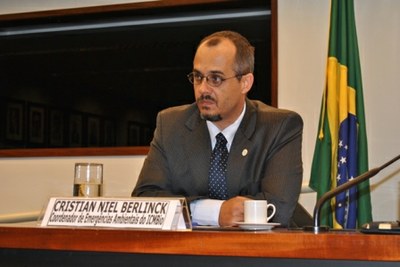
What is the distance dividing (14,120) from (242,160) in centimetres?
275

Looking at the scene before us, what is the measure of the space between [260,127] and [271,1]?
1.76 meters

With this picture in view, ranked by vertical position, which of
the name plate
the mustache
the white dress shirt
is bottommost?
the white dress shirt

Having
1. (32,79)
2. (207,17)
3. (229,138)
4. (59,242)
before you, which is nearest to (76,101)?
(32,79)

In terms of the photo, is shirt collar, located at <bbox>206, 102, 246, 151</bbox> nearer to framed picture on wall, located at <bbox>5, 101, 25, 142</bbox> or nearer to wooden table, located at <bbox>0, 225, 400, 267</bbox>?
wooden table, located at <bbox>0, 225, 400, 267</bbox>

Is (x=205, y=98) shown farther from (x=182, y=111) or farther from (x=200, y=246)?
(x=200, y=246)

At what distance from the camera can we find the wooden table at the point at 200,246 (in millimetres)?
1368

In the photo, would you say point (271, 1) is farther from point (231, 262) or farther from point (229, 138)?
point (231, 262)

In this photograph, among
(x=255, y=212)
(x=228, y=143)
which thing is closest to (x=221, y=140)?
(x=228, y=143)

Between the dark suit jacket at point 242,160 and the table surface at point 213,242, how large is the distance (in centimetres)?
92

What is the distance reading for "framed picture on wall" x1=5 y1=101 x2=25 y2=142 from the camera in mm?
4840

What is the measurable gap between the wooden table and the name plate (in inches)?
2.8

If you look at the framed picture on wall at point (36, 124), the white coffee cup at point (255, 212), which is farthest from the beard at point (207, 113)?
the framed picture on wall at point (36, 124)

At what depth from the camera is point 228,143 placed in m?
2.66

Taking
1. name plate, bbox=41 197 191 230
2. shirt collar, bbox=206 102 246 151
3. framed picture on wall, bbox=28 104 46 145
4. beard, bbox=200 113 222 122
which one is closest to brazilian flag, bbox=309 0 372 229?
shirt collar, bbox=206 102 246 151
